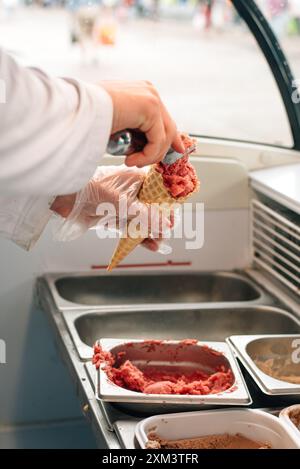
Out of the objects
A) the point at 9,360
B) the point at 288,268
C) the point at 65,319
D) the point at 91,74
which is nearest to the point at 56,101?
the point at 65,319

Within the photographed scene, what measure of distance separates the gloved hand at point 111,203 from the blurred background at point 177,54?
14.8ft

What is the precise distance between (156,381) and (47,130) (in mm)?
1086

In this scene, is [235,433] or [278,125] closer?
[235,433]

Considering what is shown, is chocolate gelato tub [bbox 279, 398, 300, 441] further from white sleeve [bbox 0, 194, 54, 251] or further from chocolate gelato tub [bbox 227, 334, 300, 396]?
white sleeve [bbox 0, 194, 54, 251]

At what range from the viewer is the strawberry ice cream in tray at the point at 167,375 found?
74.9 inches

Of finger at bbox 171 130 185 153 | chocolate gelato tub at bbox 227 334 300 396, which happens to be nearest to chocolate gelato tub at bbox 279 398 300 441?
chocolate gelato tub at bbox 227 334 300 396

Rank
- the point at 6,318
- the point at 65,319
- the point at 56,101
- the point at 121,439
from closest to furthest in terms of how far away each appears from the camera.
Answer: the point at 56,101, the point at 121,439, the point at 65,319, the point at 6,318

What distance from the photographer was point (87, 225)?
2.11 meters

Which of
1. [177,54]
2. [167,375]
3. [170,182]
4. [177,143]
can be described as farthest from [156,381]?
[177,54]

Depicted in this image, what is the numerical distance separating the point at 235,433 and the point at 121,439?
0.29m

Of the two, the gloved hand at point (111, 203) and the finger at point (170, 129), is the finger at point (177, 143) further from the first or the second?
the gloved hand at point (111, 203)

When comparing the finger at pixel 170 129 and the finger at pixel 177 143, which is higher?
the finger at pixel 170 129

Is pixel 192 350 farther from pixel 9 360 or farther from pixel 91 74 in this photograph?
pixel 91 74

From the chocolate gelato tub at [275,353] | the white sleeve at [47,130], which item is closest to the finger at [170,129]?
the white sleeve at [47,130]
